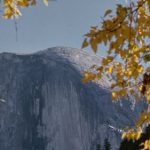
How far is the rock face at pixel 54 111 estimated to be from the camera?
170500mm

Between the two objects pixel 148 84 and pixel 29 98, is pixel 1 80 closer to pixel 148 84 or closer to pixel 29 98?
pixel 29 98

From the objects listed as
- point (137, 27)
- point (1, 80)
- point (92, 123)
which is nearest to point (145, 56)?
point (137, 27)

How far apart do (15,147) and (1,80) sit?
1428 inches

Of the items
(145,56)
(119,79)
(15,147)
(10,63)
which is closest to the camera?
(145,56)

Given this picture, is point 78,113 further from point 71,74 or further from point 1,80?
point 1,80

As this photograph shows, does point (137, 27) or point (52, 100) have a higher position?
point (52, 100)

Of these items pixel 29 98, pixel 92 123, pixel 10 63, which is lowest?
pixel 92 123

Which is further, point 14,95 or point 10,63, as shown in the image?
point 10,63

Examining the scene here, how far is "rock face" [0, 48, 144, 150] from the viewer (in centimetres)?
17050

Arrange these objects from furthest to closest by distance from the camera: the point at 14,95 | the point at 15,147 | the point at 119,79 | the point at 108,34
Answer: the point at 14,95
the point at 15,147
the point at 119,79
the point at 108,34

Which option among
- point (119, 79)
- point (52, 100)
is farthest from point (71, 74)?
point (119, 79)

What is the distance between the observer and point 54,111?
176 m

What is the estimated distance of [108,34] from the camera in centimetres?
402

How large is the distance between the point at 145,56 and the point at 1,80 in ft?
638
